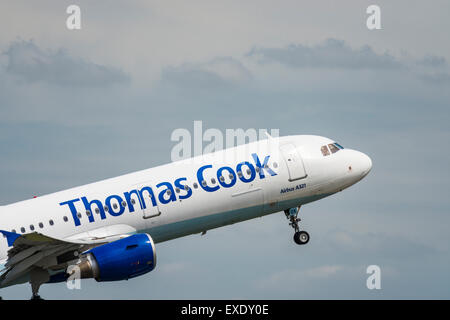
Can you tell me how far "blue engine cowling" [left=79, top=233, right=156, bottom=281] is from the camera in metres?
39.4

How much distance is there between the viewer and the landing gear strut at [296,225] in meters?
46.9

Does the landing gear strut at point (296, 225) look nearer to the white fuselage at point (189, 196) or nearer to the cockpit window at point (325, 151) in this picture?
the white fuselage at point (189, 196)

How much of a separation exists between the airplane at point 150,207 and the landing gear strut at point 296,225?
13 cm

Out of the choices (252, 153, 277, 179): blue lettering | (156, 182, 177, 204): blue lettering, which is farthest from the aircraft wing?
(252, 153, 277, 179): blue lettering

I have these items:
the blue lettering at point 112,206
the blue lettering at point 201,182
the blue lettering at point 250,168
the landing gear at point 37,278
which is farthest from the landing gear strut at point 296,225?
the landing gear at point 37,278

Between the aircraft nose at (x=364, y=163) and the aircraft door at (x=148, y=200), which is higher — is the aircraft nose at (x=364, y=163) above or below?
above

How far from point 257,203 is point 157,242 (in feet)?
19.5

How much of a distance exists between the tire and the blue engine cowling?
34.5ft

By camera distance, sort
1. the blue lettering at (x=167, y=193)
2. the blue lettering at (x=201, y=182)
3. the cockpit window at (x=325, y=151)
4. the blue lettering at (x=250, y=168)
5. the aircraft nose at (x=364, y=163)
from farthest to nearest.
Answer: the aircraft nose at (x=364, y=163) → the cockpit window at (x=325, y=151) → the blue lettering at (x=250, y=168) → the blue lettering at (x=201, y=182) → the blue lettering at (x=167, y=193)

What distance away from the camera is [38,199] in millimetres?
43094
